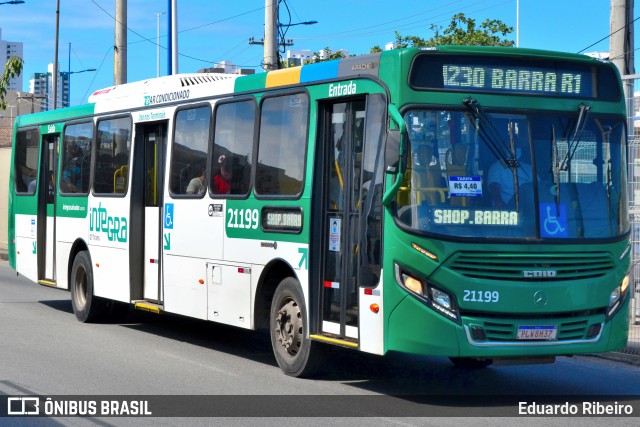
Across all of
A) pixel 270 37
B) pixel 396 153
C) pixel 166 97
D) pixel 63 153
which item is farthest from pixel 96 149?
pixel 396 153

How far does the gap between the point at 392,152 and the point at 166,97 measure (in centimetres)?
551

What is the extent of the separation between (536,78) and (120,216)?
6.91 m

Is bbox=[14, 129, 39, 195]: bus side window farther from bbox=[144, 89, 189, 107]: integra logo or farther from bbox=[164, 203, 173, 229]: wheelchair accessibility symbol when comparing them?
bbox=[164, 203, 173, 229]: wheelchair accessibility symbol

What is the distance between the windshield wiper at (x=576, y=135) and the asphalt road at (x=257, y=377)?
2139 millimetres

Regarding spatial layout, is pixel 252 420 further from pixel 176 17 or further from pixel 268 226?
pixel 176 17

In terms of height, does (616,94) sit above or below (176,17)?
below

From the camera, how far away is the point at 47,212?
17.2 m

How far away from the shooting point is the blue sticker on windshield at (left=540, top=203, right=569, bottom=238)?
9.48 m

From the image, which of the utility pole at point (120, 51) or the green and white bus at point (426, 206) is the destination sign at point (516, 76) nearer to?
the green and white bus at point (426, 206)

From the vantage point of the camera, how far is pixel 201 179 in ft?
42.0

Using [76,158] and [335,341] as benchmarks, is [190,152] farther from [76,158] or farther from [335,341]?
[335,341]

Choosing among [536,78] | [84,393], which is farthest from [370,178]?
[84,393]

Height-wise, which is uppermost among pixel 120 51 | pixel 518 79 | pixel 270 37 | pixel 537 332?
pixel 120 51

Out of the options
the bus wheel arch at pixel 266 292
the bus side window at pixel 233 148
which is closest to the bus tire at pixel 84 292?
the bus side window at pixel 233 148
